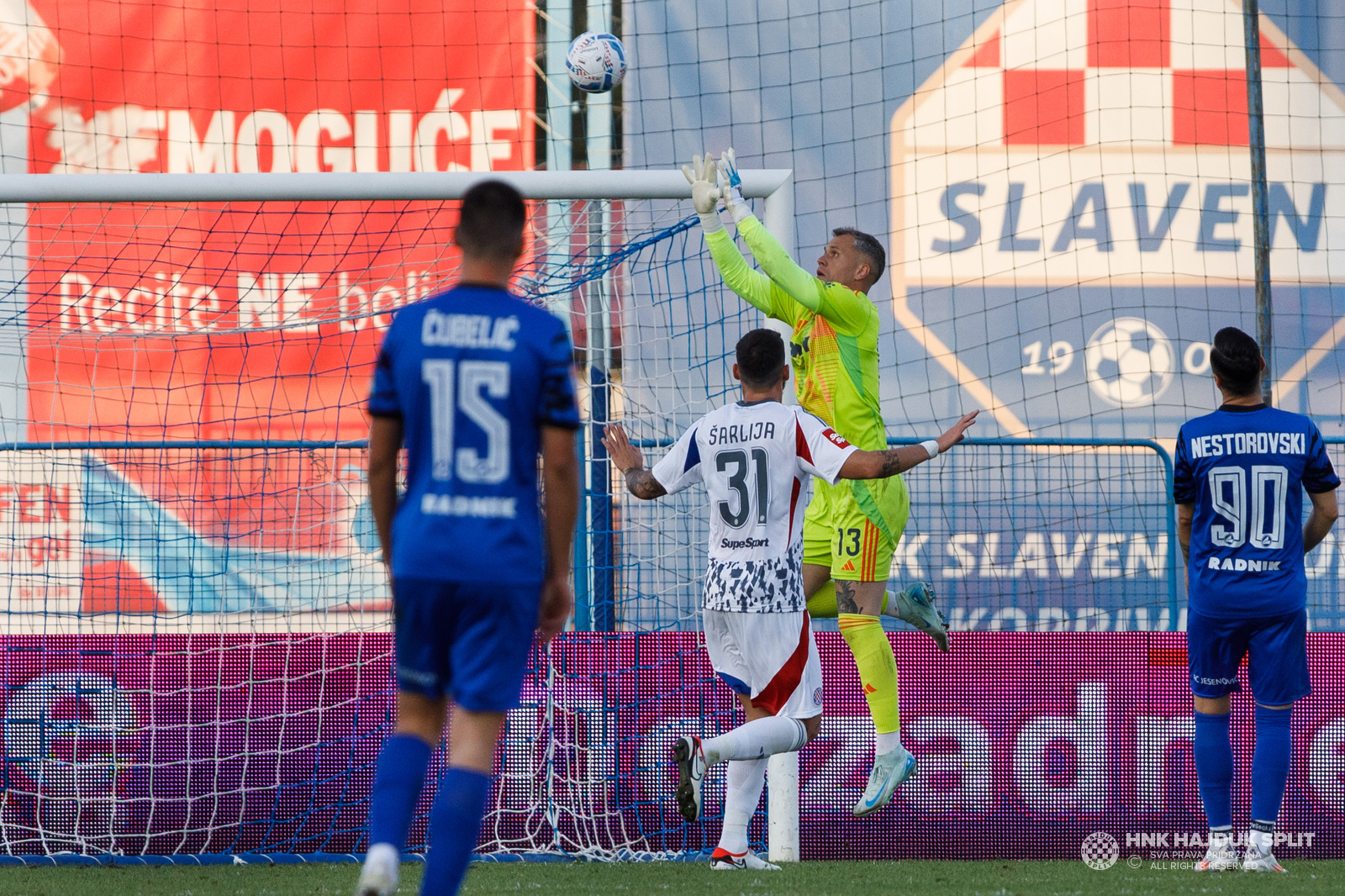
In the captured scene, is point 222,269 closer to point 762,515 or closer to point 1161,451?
point 762,515

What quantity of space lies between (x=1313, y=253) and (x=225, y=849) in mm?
8161

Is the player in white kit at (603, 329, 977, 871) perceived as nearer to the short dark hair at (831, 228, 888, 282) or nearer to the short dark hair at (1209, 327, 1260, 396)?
the short dark hair at (831, 228, 888, 282)

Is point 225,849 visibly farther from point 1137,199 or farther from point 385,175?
point 1137,199

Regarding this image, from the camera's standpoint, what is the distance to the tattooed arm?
485 centimetres

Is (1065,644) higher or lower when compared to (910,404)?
lower

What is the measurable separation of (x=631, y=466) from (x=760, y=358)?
1.94ft

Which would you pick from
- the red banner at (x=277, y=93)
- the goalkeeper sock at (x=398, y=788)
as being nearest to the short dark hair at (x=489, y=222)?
the goalkeeper sock at (x=398, y=788)

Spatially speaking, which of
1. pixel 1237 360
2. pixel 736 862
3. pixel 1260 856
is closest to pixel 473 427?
pixel 736 862

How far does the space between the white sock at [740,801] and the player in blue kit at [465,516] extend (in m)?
2.29

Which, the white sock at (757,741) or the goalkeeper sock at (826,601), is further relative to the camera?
the goalkeeper sock at (826,601)

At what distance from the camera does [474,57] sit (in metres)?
10.2

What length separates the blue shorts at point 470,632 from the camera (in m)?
2.86

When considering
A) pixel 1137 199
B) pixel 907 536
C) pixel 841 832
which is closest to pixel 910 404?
pixel 907 536

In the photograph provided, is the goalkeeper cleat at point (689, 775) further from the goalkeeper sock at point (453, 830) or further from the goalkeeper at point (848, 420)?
the goalkeeper sock at point (453, 830)
